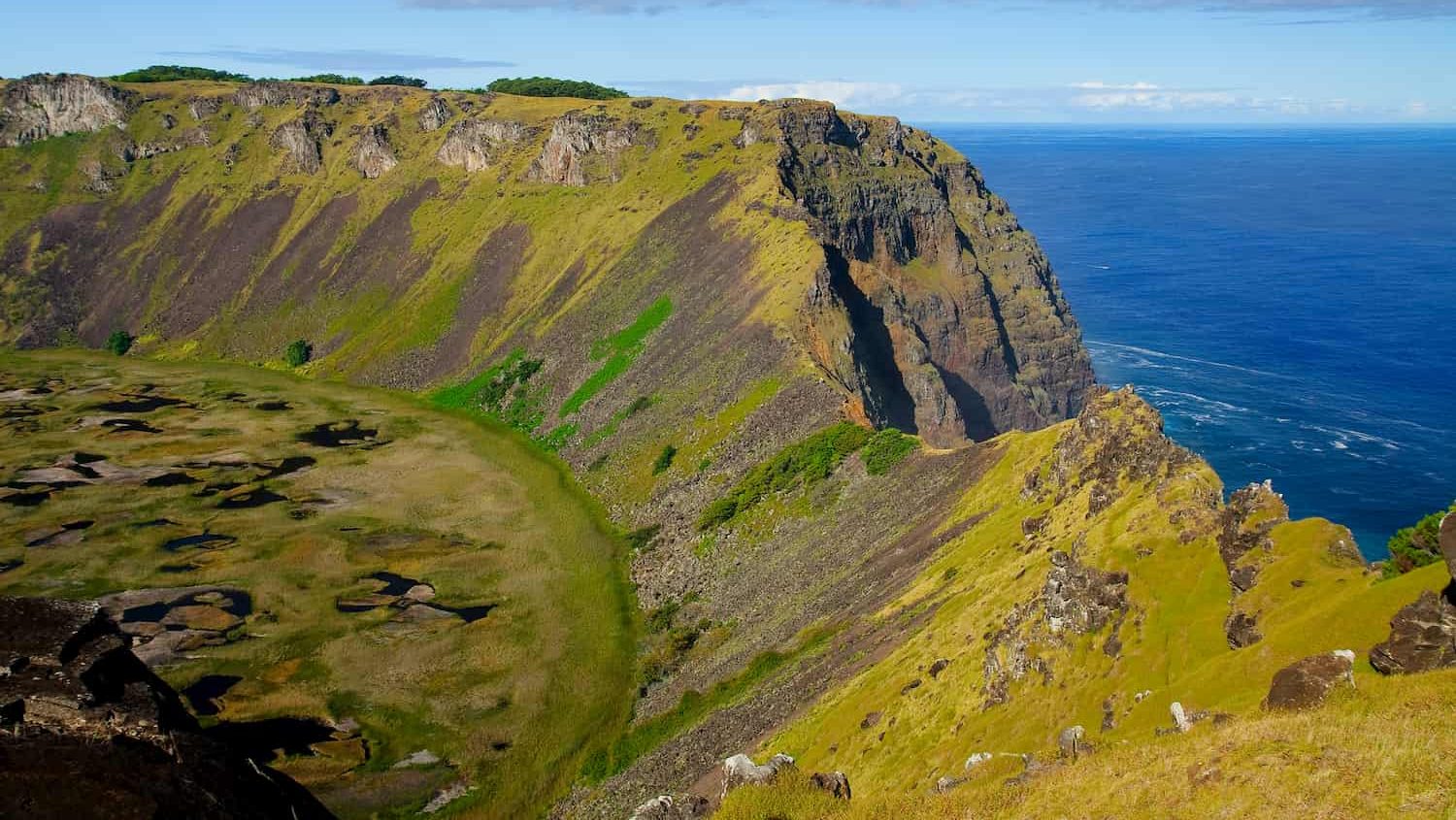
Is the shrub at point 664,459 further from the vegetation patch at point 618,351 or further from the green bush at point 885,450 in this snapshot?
the green bush at point 885,450

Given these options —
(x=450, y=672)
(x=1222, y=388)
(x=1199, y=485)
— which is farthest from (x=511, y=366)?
(x=1222, y=388)

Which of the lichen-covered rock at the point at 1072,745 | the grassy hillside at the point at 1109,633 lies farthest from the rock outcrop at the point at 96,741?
the lichen-covered rock at the point at 1072,745

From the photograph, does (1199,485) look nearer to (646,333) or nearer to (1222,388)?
(646,333)

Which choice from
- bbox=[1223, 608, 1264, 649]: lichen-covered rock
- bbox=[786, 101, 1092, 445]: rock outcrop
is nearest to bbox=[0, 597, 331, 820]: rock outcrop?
bbox=[1223, 608, 1264, 649]: lichen-covered rock

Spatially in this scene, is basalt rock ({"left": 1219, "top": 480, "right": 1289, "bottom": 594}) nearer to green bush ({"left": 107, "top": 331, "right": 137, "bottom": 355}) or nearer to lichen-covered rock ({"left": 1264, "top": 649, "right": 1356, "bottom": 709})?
lichen-covered rock ({"left": 1264, "top": 649, "right": 1356, "bottom": 709})

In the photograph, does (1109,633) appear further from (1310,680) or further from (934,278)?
(934,278)

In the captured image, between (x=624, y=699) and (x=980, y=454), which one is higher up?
(x=980, y=454)
